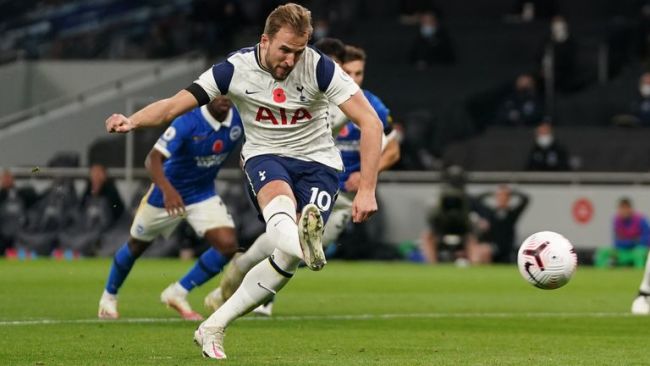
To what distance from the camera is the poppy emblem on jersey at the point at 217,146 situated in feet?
Result: 42.8

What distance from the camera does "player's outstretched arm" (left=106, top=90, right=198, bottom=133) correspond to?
862 centimetres

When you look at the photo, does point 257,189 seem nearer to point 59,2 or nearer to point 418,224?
point 418,224

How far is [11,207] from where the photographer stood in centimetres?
2658

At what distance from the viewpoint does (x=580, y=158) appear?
26609mm

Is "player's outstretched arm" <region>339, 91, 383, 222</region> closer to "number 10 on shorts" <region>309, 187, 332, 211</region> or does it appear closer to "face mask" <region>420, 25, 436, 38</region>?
"number 10 on shorts" <region>309, 187, 332, 211</region>

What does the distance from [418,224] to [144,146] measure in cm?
543

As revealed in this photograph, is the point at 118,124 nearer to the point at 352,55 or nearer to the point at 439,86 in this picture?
the point at 352,55

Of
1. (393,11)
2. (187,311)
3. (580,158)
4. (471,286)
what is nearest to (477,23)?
(393,11)

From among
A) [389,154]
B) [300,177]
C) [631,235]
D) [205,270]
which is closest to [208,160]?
[205,270]

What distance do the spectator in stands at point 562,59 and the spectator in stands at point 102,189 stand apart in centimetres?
828

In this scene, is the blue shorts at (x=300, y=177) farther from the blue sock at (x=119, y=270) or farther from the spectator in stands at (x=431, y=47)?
the spectator in stands at (x=431, y=47)

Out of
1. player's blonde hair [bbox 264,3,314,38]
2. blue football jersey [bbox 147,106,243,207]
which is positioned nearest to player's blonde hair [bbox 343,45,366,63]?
blue football jersey [bbox 147,106,243,207]

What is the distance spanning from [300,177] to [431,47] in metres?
20.9

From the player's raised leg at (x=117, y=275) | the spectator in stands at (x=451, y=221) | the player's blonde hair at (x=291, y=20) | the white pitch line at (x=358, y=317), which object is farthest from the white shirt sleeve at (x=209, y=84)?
the spectator in stands at (x=451, y=221)
